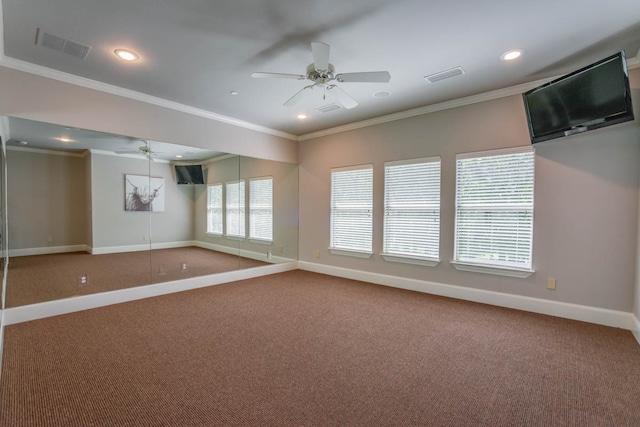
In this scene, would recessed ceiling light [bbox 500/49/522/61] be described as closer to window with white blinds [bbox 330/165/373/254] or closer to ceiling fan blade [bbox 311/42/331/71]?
ceiling fan blade [bbox 311/42/331/71]

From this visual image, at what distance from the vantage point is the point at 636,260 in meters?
3.04

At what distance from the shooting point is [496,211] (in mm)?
3857

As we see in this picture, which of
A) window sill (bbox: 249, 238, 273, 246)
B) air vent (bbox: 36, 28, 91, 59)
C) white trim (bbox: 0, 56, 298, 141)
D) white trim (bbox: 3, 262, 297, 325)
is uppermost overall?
air vent (bbox: 36, 28, 91, 59)

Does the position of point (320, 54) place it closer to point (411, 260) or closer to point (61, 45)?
point (61, 45)


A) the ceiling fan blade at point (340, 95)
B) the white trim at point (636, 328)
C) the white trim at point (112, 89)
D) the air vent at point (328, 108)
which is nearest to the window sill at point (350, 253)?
the air vent at point (328, 108)

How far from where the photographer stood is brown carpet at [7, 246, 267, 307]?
3.61 m

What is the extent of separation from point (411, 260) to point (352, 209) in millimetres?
1438

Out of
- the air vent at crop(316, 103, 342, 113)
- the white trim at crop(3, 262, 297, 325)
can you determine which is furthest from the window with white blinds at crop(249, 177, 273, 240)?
the air vent at crop(316, 103, 342, 113)

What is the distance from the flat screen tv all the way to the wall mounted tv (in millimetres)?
4910

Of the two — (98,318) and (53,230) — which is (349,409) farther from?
(53,230)

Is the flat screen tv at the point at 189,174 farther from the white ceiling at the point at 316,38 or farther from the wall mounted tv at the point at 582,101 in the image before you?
the wall mounted tv at the point at 582,101

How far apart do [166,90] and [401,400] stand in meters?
4.42

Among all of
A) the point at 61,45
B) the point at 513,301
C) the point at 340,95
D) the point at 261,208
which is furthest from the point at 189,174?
the point at 513,301

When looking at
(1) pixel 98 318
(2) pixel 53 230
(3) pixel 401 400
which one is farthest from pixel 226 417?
(2) pixel 53 230
